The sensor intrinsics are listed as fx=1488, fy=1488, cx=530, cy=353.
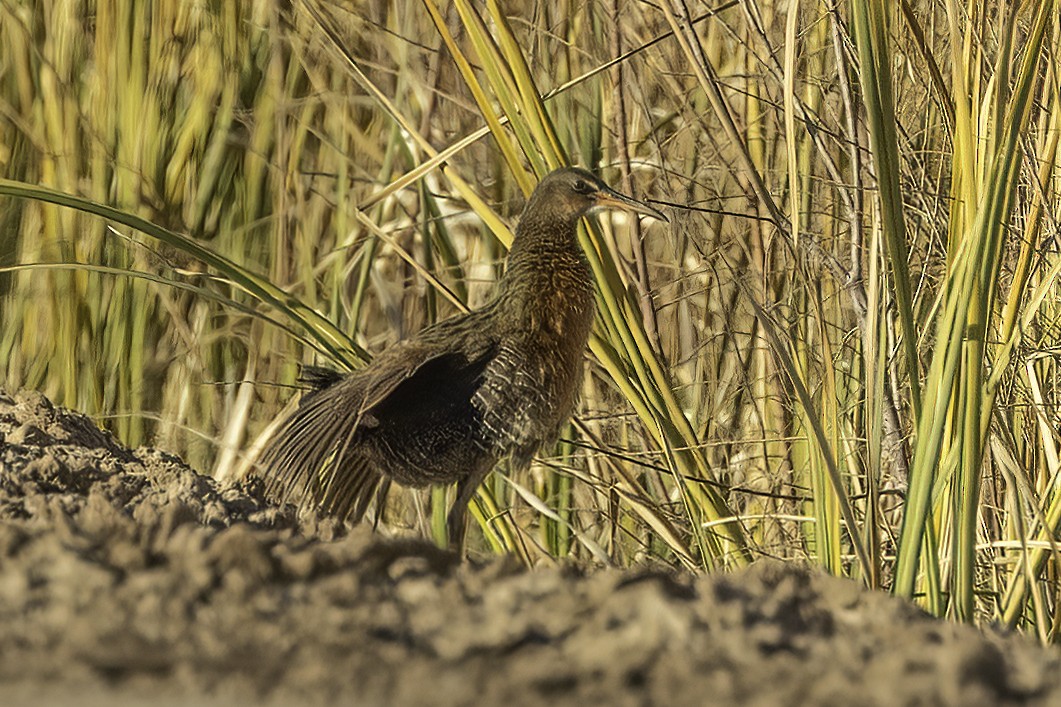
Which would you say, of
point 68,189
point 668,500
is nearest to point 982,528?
point 668,500

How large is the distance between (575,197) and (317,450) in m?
0.65

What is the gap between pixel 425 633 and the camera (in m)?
1.41

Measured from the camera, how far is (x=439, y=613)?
1446 mm

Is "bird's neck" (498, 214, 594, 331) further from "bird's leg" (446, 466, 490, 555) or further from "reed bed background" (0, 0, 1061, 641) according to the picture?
"bird's leg" (446, 466, 490, 555)

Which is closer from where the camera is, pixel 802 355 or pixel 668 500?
pixel 802 355

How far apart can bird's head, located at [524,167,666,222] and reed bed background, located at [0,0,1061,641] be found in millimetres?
65

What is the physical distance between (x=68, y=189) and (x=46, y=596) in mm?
2761

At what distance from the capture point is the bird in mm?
2645

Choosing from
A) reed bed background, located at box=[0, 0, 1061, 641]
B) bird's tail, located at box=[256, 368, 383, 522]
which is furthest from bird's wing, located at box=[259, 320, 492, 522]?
reed bed background, located at box=[0, 0, 1061, 641]

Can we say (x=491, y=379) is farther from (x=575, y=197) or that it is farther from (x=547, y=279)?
(x=575, y=197)

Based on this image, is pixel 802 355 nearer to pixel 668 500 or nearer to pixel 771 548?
pixel 771 548

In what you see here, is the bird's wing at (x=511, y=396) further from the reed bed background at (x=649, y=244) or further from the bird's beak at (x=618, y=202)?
the bird's beak at (x=618, y=202)

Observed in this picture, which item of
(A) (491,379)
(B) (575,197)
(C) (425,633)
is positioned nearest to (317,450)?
(A) (491,379)

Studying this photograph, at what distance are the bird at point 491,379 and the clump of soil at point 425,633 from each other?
0.87m
